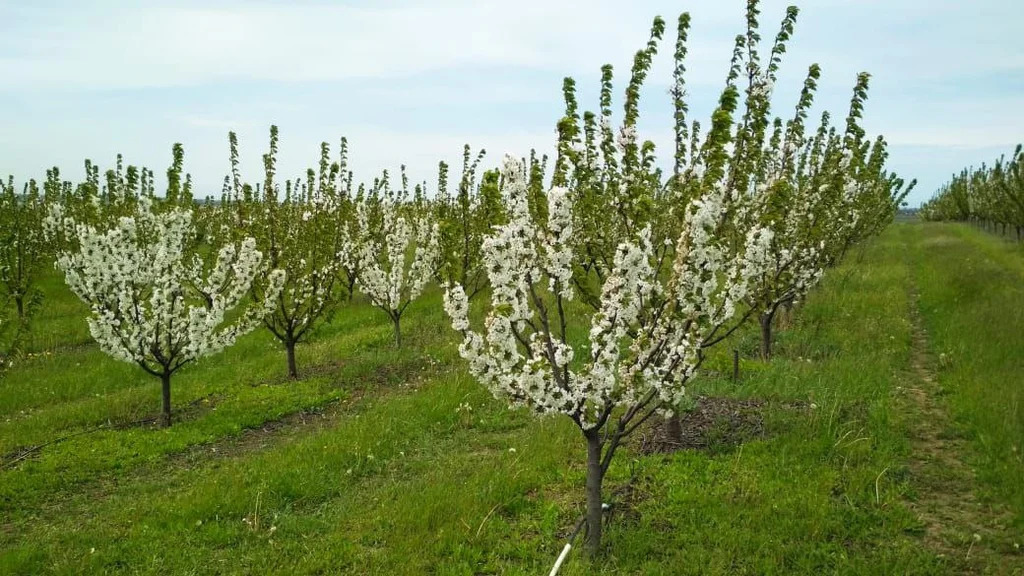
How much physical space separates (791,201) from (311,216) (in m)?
11.0

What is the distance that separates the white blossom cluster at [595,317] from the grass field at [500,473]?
0.64m

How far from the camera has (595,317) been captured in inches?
228

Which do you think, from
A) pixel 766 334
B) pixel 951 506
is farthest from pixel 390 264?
pixel 951 506

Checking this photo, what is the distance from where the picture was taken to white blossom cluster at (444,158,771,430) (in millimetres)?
5781

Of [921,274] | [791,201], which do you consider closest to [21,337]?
[791,201]

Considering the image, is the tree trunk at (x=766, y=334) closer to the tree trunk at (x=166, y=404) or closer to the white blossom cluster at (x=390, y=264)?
the white blossom cluster at (x=390, y=264)

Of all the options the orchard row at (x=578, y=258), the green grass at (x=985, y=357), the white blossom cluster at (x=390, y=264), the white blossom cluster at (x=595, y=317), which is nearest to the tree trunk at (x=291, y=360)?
the orchard row at (x=578, y=258)

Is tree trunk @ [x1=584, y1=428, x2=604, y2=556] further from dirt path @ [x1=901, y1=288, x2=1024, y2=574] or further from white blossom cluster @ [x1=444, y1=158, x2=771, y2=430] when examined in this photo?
dirt path @ [x1=901, y1=288, x2=1024, y2=574]

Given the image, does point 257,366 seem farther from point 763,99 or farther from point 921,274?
point 921,274

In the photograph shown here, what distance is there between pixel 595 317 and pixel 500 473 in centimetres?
347

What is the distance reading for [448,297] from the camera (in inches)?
244

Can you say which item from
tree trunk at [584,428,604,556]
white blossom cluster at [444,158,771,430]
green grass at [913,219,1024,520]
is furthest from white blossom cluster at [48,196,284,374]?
green grass at [913,219,1024,520]

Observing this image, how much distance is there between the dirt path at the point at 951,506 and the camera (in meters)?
6.04

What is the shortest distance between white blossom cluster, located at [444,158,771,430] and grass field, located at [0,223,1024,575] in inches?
25.0
